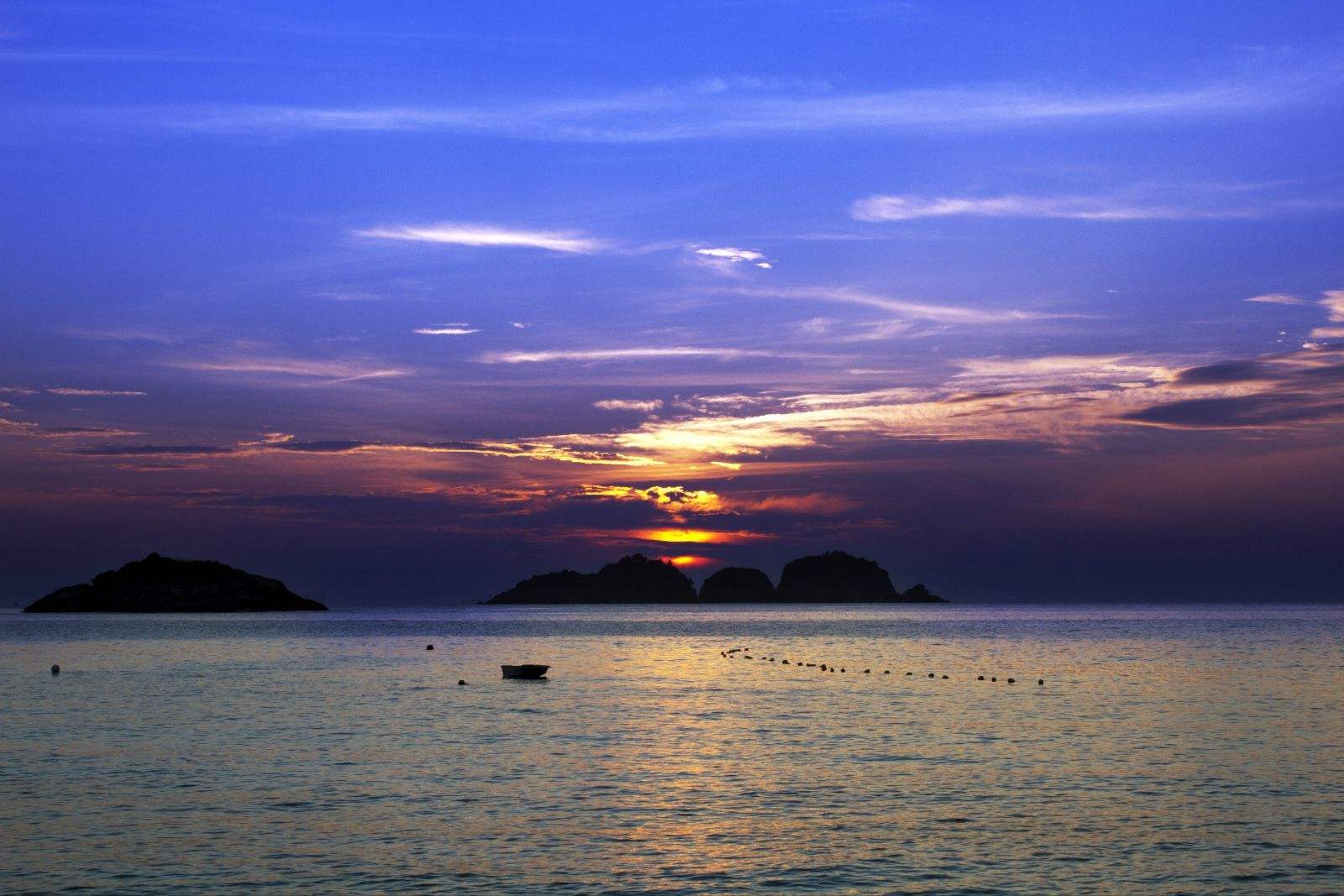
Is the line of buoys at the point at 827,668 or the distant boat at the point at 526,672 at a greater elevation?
the distant boat at the point at 526,672

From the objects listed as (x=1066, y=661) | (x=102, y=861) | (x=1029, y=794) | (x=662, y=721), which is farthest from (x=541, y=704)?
(x=1066, y=661)

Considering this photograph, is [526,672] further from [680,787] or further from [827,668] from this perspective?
[680,787]

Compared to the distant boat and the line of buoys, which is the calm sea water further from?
the distant boat

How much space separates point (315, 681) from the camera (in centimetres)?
9894

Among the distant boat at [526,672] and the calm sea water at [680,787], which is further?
the distant boat at [526,672]

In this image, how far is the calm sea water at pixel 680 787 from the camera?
3142 cm

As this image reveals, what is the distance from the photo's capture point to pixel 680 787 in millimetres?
44281

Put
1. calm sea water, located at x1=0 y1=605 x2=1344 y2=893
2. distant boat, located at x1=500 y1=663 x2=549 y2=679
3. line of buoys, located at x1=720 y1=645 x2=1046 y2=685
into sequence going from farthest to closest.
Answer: distant boat, located at x1=500 y1=663 x2=549 y2=679 → line of buoys, located at x1=720 y1=645 x2=1046 y2=685 → calm sea water, located at x1=0 y1=605 x2=1344 y2=893

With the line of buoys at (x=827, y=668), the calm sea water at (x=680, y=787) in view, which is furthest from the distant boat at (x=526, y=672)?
the calm sea water at (x=680, y=787)

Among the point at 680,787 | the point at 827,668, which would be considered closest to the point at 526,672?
the point at 827,668

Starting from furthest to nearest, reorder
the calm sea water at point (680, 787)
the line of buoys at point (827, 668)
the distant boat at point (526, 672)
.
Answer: the distant boat at point (526, 672)
the line of buoys at point (827, 668)
the calm sea water at point (680, 787)

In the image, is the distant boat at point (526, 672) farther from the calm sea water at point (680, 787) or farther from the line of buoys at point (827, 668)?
the calm sea water at point (680, 787)

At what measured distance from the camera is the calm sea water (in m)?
31.4

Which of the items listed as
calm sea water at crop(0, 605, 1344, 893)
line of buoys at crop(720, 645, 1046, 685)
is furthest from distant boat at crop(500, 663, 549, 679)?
calm sea water at crop(0, 605, 1344, 893)
